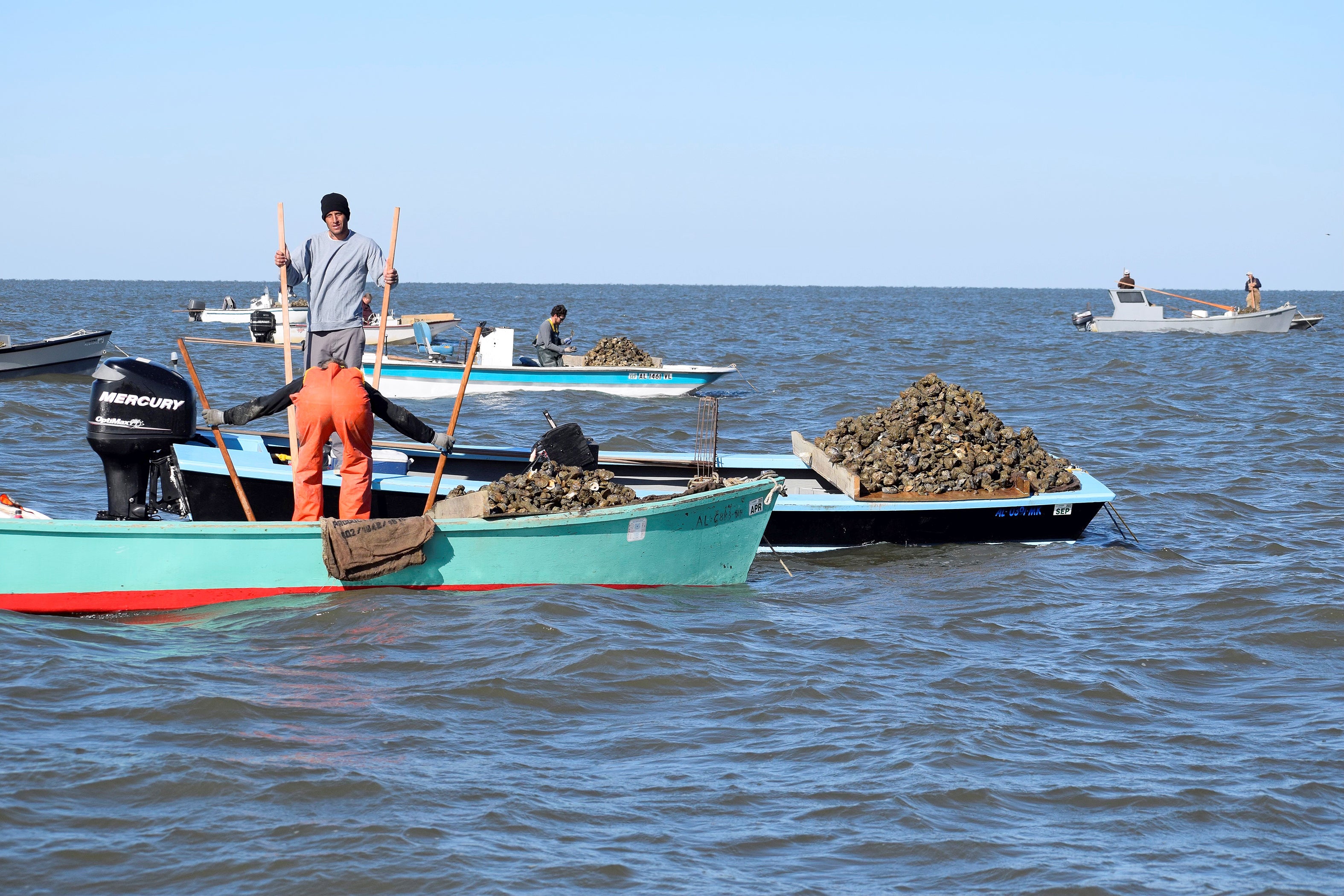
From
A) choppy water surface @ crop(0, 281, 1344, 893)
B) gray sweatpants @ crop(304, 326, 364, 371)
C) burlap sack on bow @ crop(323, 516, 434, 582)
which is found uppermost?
gray sweatpants @ crop(304, 326, 364, 371)

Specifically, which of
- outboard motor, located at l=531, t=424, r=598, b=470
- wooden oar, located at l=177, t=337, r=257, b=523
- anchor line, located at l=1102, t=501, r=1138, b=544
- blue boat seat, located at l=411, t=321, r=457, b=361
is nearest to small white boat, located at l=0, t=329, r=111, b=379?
blue boat seat, located at l=411, t=321, r=457, b=361

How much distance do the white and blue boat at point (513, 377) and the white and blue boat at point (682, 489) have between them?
30.0 ft

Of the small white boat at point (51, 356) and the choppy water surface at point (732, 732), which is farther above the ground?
the small white boat at point (51, 356)

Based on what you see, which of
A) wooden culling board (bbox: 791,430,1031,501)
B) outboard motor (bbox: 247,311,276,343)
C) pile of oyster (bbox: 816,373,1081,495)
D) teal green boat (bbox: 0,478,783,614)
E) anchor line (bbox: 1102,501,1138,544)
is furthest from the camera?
outboard motor (bbox: 247,311,276,343)

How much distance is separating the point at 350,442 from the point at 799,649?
301 centimetres

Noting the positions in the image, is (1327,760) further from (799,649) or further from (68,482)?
(68,482)

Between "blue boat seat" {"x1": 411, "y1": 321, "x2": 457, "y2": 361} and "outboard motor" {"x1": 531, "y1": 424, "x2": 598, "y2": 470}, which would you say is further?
"blue boat seat" {"x1": 411, "y1": 321, "x2": 457, "y2": 361}

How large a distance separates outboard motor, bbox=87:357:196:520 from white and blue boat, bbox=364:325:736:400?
12.1 metres

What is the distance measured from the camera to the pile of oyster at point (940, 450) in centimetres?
1047

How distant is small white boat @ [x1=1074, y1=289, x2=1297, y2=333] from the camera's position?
144 feet

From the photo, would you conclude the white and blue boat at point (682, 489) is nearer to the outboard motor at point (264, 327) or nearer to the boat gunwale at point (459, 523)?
the boat gunwale at point (459, 523)

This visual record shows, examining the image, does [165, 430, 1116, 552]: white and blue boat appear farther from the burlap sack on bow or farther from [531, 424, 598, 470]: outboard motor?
the burlap sack on bow

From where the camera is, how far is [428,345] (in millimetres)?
22375

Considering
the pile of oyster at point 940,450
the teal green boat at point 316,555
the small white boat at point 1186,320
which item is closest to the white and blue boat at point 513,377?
the pile of oyster at point 940,450
